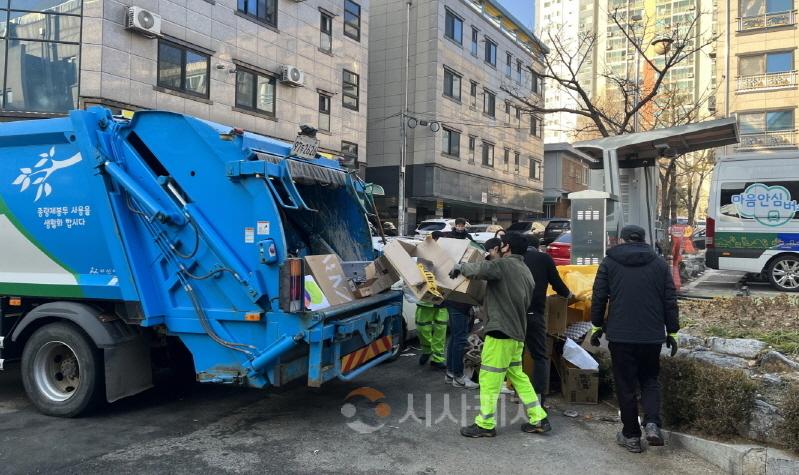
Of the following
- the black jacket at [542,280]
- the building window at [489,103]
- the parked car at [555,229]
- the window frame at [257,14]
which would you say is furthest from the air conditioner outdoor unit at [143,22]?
the building window at [489,103]

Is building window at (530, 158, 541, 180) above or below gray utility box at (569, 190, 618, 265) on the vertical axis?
above

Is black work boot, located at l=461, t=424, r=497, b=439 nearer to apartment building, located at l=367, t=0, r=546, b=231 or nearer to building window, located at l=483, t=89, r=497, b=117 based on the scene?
apartment building, located at l=367, t=0, r=546, b=231

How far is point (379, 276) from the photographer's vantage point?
5.67m

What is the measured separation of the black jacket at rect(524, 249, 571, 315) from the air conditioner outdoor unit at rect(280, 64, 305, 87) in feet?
54.3

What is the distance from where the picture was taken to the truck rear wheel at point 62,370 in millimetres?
4992

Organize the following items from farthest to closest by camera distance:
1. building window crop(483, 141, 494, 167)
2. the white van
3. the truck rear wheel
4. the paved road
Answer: building window crop(483, 141, 494, 167) → the white van → the paved road → the truck rear wheel

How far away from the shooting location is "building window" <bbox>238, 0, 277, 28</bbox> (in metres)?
19.2

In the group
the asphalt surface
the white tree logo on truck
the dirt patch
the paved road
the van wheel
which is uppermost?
the white tree logo on truck

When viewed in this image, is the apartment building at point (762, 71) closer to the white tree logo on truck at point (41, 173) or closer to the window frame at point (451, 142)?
the window frame at point (451, 142)

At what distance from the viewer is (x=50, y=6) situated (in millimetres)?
15328

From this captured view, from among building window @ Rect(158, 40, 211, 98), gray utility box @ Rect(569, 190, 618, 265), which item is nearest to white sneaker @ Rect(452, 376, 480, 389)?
gray utility box @ Rect(569, 190, 618, 265)

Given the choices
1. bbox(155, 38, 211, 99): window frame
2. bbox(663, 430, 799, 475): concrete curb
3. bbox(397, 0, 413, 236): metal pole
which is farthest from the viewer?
bbox(397, 0, 413, 236): metal pole

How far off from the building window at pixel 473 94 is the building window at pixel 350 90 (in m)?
8.96

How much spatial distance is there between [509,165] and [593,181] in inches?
906
